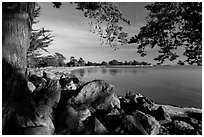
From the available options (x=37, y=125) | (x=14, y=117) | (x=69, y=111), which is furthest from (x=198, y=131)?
(x=14, y=117)

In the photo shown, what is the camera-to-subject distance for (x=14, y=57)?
164 inches

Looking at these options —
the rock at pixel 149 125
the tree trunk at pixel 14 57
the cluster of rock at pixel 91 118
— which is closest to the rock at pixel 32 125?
the cluster of rock at pixel 91 118

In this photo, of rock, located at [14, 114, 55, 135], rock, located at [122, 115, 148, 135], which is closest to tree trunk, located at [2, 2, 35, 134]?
rock, located at [14, 114, 55, 135]

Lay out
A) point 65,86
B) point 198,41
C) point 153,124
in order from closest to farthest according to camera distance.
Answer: point 153,124 < point 198,41 < point 65,86

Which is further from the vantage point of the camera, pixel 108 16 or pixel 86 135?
pixel 108 16

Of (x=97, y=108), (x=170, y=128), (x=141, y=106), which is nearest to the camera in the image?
(x=170, y=128)

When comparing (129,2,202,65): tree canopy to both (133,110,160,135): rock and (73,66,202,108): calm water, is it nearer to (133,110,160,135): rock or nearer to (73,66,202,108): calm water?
(133,110,160,135): rock

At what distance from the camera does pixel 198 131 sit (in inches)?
219

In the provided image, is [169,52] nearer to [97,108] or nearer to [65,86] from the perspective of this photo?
[97,108]

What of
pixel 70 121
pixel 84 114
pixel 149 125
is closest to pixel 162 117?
pixel 149 125

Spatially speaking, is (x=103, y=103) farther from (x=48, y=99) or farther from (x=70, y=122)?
(x=48, y=99)

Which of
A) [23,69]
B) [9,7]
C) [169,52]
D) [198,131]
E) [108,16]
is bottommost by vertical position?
[198,131]

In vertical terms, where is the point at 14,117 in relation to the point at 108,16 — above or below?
below

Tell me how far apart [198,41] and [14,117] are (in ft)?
21.8
